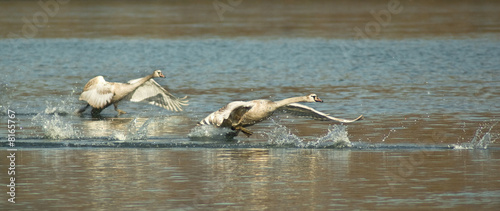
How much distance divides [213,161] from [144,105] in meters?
9.49

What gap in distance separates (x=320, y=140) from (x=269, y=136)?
3.36 ft

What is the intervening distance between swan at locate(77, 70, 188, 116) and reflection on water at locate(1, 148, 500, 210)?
5.58m

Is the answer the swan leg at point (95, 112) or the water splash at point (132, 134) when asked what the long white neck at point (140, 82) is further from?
the water splash at point (132, 134)

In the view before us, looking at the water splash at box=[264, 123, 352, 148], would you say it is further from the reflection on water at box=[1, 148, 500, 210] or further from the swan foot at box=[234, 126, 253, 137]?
the reflection on water at box=[1, 148, 500, 210]

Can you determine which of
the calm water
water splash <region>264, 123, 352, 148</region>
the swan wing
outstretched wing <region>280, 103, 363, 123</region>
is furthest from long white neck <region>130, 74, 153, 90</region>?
outstretched wing <region>280, 103, 363, 123</region>

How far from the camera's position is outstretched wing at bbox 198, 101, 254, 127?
52.7 ft

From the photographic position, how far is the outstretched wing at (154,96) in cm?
2130

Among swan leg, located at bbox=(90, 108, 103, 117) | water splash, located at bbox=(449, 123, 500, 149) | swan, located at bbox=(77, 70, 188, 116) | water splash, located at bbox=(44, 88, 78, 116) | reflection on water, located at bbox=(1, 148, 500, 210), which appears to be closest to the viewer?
reflection on water, located at bbox=(1, 148, 500, 210)

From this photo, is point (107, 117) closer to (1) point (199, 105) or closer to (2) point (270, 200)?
(1) point (199, 105)

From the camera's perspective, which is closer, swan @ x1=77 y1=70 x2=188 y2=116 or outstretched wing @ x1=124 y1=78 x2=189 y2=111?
swan @ x1=77 y1=70 x2=188 y2=116

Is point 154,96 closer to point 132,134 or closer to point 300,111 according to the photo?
point 132,134

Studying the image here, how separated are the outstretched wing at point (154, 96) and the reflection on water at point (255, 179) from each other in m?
5.88

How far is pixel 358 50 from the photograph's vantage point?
42250 mm

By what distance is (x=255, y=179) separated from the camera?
12.6 meters
